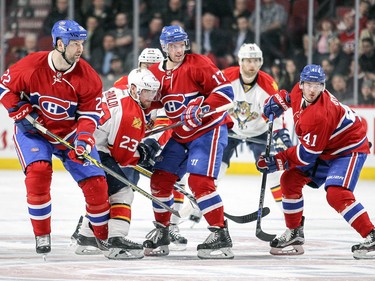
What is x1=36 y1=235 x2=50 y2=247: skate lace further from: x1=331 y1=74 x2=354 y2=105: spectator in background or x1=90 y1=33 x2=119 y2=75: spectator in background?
x1=90 y1=33 x2=119 y2=75: spectator in background

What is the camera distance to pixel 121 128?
5.73 metres

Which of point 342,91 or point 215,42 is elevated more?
point 215,42

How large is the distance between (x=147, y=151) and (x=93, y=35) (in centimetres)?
592

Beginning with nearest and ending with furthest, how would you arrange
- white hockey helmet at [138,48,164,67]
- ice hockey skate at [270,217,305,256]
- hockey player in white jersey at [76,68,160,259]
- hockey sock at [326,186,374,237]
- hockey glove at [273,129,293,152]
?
1. hockey player in white jersey at [76,68,160,259]
2. hockey sock at [326,186,374,237]
3. ice hockey skate at [270,217,305,256]
4. white hockey helmet at [138,48,164,67]
5. hockey glove at [273,129,293,152]

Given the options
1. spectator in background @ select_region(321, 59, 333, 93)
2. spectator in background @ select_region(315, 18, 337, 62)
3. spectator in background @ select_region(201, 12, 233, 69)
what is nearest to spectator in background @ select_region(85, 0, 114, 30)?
spectator in background @ select_region(201, 12, 233, 69)


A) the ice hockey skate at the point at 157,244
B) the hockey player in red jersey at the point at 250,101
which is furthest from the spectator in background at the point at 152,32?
the ice hockey skate at the point at 157,244

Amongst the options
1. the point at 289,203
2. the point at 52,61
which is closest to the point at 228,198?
the point at 289,203

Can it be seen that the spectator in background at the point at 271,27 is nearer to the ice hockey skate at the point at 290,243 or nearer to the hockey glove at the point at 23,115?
the ice hockey skate at the point at 290,243

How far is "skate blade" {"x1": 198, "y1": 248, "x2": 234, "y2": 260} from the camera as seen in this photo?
576 centimetres

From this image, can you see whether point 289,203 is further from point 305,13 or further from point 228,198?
point 305,13

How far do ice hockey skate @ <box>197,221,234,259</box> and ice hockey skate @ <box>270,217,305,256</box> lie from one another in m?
0.34

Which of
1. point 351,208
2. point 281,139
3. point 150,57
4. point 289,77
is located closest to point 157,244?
point 351,208

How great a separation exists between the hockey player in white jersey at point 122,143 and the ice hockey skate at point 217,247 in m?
0.33

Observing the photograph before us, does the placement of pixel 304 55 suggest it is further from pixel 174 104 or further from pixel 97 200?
pixel 97 200
